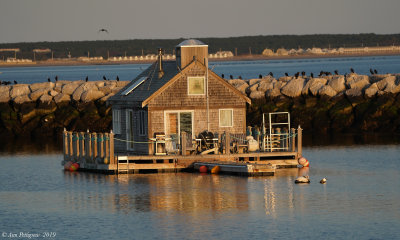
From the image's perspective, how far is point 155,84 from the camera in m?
42.9

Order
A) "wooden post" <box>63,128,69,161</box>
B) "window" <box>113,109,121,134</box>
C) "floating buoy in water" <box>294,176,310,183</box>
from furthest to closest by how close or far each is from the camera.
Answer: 1. "window" <box>113,109,121,134</box>
2. "wooden post" <box>63,128,69,161</box>
3. "floating buoy in water" <box>294,176,310,183</box>

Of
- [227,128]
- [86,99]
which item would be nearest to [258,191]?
[227,128]

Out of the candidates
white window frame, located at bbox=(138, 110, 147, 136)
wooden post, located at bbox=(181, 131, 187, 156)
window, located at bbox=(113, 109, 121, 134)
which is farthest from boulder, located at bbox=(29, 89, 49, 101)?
wooden post, located at bbox=(181, 131, 187, 156)

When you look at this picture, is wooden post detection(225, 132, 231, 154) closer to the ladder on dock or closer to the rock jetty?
the ladder on dock

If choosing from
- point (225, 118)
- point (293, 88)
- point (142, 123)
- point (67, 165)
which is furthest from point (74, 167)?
point (293, 88)

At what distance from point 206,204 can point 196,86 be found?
10137 mm

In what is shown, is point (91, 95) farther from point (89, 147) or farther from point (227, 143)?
point (227, 143)

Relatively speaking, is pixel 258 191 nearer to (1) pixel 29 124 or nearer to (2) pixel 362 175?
(2) pixel 362 175

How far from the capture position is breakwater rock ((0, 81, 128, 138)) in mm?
65750

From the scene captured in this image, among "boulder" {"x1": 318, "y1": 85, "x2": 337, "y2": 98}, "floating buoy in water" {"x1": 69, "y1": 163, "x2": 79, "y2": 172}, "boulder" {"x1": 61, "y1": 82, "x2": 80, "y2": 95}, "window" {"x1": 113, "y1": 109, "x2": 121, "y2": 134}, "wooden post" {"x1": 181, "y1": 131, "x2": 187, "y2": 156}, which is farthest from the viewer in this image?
"boulder" {"x1": 61, "y1": 82, "x2": 80, "y2": 95}

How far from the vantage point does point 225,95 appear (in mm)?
42844

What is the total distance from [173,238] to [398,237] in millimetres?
6486

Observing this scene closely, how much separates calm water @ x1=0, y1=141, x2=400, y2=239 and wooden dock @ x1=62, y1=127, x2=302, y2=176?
0.62m
